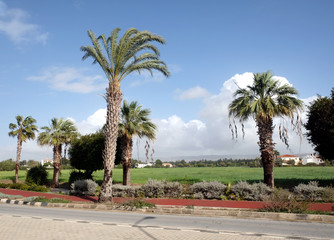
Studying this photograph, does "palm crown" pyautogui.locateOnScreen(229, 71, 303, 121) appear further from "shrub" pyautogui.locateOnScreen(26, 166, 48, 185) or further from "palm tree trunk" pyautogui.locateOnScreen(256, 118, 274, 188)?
"shrub" pyautogui.locateOnScreen(26, 166, 48, 185)

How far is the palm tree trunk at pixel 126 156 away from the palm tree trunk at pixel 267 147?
11943 millimetres

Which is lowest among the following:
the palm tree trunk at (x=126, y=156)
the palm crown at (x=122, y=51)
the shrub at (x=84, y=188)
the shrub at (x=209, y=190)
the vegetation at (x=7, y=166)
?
the vegetation at (x=7, y=166)

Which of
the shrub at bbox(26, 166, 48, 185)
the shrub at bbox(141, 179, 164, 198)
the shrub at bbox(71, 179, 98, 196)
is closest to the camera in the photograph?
the shrub at bbox(141, 179, 164, 198)

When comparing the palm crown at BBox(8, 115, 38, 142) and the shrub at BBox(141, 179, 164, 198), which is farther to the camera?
the palm crown at BBox(8, 115, 38, 142)

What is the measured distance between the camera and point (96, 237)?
8.67 m

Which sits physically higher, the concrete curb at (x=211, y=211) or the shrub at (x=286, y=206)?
the shrub at (x=286, y=206)

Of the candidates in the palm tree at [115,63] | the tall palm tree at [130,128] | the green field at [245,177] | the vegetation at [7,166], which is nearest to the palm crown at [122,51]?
the palm tree at [115,63]

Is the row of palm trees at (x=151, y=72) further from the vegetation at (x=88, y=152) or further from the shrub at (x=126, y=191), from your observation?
the vegetation at (x=88, y=152)

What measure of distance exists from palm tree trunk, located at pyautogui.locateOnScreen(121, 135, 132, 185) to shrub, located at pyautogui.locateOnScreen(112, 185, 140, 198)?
3.71 m

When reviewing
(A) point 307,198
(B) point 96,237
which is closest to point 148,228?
(B) point 96,237

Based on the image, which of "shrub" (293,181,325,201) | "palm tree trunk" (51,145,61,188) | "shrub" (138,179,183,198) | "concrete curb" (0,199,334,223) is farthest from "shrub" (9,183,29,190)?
"shrub" (293,181,325,201)

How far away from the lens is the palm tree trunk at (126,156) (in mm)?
26141

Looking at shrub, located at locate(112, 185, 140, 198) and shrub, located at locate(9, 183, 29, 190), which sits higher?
shrub, located at locate(112, 185, 140, 198)

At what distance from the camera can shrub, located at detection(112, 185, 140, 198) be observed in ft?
70.3
